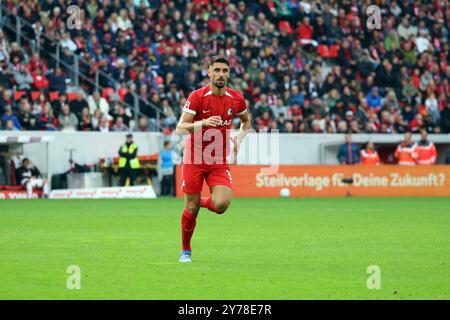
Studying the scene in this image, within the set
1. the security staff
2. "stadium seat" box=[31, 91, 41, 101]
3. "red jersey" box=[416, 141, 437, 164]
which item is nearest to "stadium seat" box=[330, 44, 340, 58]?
"red jersey" box=[416, 141, 437, 164]

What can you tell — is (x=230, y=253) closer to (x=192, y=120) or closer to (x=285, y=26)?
(x=192, y=120)

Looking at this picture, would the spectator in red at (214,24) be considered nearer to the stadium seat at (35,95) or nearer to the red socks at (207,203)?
the stadium seat at (35,95)

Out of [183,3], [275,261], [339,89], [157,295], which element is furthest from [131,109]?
[157,295]

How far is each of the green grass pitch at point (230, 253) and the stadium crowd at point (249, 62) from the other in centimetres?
781

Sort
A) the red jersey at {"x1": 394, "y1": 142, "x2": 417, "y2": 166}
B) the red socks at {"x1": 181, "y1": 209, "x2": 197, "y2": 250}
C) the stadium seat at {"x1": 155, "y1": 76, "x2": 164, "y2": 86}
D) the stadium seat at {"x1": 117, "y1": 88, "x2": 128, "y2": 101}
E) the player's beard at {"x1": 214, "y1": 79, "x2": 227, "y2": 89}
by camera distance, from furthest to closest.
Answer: the stadium seat at {"x1": 155, "y1": 76, "x2": 164, "y2": 86}, the red jersey at {"x1": 394, "y1": 142, "x2": 417, "y2": 166}, the stadium seat at {"x1": 117, "y1": 88, "x2": 128, "y2": 101}, the red socks at {"x1": 181, "y1": 209, "x2": 197, "y2": 250}, the player's beard at {"x1": 214, "y1": 79, "x2": 227, "y2": 89}

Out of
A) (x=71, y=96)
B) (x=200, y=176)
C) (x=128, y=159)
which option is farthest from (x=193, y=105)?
(x=71, y=96)

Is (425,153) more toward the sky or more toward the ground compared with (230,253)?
more toward the sky

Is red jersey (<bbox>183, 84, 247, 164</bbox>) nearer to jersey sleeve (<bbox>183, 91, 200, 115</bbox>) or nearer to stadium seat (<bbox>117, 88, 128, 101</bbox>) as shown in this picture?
jersey sleeve (<bbox>183, 91, 200, 115</bbox>)

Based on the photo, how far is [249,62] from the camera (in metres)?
34.0

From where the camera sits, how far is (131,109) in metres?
30.9

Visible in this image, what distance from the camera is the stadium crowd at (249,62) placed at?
1161 inches

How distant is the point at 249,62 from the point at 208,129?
22.5 meters

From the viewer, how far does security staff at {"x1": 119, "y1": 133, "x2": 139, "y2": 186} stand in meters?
28.5

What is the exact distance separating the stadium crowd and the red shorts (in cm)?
1707
